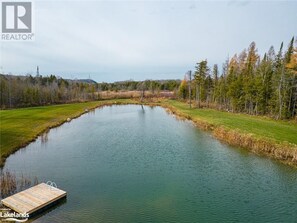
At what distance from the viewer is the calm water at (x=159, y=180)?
1111 centimetres

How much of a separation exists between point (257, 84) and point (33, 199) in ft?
117

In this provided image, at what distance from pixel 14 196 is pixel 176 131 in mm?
20619

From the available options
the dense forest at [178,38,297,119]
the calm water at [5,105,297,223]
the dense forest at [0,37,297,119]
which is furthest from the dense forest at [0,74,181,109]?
the dense forest at [178,38,297,119]

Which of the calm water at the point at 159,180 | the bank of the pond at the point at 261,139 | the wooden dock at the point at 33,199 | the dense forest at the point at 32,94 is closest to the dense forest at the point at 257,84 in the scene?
the bank of the pond at the point at 261,139

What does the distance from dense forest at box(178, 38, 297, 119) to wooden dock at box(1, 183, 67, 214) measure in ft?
102

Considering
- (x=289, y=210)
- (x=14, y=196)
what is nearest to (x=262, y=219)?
(x=289, y=210)

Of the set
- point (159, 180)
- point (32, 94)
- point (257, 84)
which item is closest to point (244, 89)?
point (257, 84)

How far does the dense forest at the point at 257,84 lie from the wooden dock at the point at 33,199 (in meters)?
31.2

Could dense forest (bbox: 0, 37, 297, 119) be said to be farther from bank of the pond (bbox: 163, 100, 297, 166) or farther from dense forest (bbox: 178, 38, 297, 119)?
bank of the pond (bbox: 163, 100, 297, 166)

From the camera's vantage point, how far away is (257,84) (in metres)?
37.8

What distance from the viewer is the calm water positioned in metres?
11.1

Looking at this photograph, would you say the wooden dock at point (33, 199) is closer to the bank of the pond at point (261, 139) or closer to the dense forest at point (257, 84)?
the bank of the pond at point (261, 139)

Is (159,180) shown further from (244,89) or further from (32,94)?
(32,94)

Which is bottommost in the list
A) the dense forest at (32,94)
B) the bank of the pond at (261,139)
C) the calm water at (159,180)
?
the calm water at (159,180)
